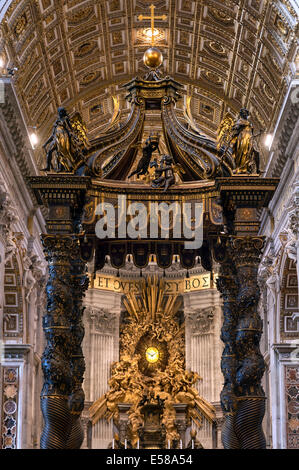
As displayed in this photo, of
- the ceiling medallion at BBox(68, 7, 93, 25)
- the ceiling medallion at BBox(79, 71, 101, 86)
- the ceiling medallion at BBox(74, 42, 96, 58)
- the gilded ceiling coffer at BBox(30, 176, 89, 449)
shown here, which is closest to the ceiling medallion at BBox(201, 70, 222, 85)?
the ceiling medallion at BBox(79, 71, 101, 86)

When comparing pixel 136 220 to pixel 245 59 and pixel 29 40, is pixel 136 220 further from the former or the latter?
pixel 245 59

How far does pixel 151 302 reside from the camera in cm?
2323

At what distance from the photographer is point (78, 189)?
942cm

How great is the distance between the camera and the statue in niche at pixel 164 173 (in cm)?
985

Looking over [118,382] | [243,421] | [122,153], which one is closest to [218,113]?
[118,382]

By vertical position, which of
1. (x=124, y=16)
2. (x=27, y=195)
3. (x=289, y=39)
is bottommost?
(x=27, y=195)

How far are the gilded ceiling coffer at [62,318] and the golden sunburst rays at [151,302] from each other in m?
13.1

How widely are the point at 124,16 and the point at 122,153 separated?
793 centimetres

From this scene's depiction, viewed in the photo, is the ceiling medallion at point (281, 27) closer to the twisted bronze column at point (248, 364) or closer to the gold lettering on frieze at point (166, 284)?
the twisted bronze column at point (248, 364)

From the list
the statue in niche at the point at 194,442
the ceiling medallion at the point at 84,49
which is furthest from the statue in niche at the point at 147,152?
the statue in niche at the point at 194,442

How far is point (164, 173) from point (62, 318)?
7.10 feet

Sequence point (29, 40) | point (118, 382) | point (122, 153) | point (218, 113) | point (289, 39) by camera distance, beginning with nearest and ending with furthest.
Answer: point (122, 153) → point (289, 39) → point (29, 40) → point (218, 113) → point (118, 382)

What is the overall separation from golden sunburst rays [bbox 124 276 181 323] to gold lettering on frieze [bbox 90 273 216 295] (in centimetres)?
14

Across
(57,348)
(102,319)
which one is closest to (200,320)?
(102,319)
